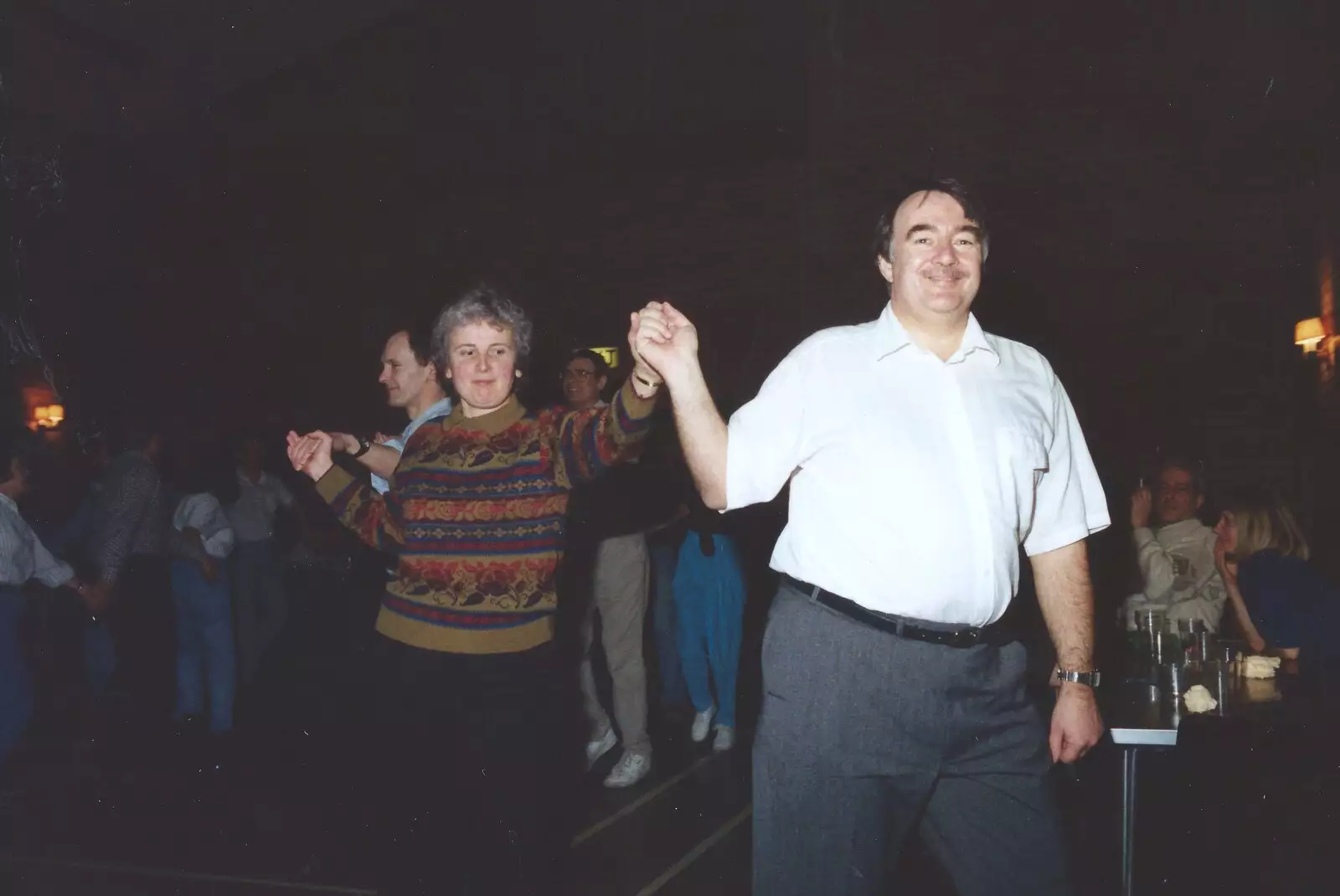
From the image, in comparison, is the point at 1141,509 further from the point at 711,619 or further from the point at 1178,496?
the point at 711,619

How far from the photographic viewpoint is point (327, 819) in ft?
13.1

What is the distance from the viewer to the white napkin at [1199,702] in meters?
2.40

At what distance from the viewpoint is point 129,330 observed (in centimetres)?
899

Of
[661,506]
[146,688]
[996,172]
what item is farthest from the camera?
[996,172]

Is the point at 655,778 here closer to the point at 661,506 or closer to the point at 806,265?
the point at 661,506

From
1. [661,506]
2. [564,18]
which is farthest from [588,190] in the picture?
[661,506]

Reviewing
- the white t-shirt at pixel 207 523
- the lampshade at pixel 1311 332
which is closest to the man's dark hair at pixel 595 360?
the white t-shirt at pixel 207 523

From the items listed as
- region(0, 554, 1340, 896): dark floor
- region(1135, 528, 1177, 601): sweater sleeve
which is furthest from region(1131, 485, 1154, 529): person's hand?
region(0, 554, 1340, 896): dark floor

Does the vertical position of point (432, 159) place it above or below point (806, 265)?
above

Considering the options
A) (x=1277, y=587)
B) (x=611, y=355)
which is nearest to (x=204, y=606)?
(x=611, y=355)

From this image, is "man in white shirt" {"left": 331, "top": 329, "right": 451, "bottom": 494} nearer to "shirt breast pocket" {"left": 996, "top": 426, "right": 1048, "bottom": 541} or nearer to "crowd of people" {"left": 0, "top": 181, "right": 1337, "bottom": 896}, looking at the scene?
"crowd of people" {"left": 0, "top": 181, "right": 1337, "bottom": 896}

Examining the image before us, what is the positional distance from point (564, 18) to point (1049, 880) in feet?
24.9

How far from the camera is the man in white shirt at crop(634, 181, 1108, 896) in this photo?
161 cm

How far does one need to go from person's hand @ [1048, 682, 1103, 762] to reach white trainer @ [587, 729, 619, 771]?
291 cm
